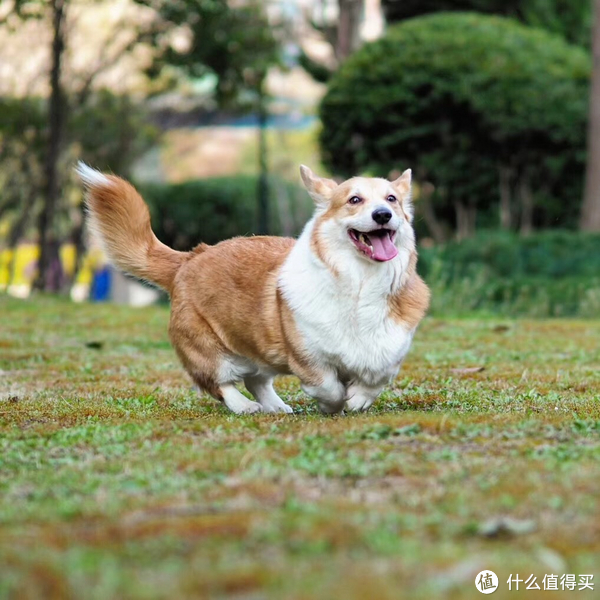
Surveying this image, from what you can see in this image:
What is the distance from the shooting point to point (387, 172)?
16.6 m

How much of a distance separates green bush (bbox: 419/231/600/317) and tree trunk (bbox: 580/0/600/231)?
3.18 feet

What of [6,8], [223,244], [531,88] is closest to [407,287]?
[223,244]

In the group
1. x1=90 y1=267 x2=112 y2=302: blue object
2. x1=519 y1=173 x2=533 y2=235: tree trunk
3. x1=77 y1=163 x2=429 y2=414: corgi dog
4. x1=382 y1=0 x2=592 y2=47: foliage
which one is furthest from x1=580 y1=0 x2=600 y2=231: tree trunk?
x1=90 y1=267 x2=112 y2=302: blue object

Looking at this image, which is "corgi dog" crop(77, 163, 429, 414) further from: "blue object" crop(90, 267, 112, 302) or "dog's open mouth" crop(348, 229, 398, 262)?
"blue object" crop(90, 267, 112, 302)

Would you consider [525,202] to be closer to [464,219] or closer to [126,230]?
[464,219]

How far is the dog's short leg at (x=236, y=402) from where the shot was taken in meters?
5.86

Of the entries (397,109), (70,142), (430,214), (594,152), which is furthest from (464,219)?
(70,142)

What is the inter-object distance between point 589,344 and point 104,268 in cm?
2096

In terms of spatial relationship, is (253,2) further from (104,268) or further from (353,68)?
(104,268)


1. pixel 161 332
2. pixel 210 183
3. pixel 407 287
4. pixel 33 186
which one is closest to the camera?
pixel 407 287

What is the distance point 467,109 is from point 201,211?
34.0 feet

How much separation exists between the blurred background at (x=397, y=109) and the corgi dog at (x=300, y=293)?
7.32 meters

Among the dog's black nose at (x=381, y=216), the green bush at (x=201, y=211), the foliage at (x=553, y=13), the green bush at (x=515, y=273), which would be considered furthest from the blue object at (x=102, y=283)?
the dog's black nose at (x=381, y=216)

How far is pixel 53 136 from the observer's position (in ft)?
58.8
